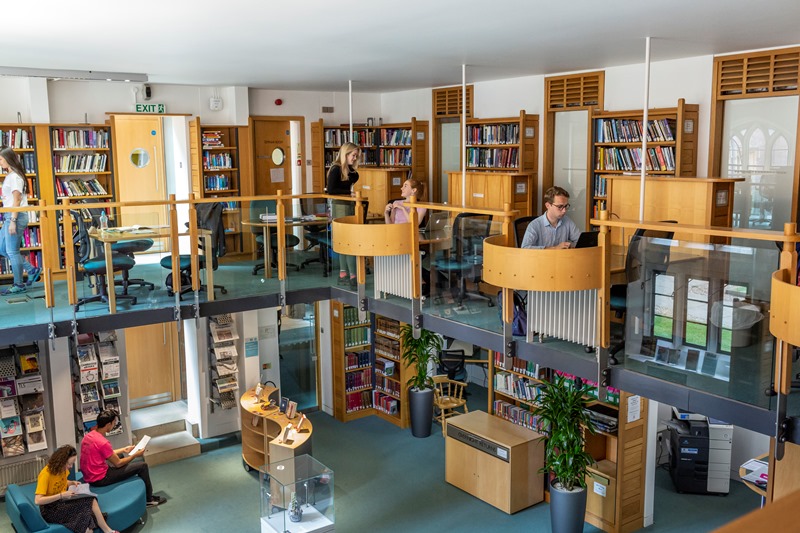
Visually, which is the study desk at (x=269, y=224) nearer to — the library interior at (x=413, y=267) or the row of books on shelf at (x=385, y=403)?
the library interior at (x=413, y=267)

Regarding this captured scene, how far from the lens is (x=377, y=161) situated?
46.6ft

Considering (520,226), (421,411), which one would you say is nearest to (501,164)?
(520,226)

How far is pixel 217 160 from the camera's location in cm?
1277

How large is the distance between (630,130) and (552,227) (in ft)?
10.8

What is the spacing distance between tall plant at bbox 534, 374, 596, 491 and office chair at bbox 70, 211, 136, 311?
4.85 meters

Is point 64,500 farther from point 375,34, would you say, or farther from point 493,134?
point 493,134

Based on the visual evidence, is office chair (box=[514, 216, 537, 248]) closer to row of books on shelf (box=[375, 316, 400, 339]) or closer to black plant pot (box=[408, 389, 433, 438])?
black plant pot (box=[408, 389, 433, 438])

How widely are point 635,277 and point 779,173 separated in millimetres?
3535

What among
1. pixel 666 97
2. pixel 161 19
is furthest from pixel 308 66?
pixel 666 97

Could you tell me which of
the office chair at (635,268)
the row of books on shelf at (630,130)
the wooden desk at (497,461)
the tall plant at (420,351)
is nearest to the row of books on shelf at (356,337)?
the tall plant at (420,351)

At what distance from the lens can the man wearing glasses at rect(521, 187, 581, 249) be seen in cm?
687

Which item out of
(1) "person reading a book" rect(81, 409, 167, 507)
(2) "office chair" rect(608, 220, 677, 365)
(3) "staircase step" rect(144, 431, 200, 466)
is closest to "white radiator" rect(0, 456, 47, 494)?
(1) "person reading a book" rect(81, 409, 167, 507)

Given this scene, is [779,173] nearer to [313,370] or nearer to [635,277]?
[635,277]

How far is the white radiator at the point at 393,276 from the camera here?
8.18 m
